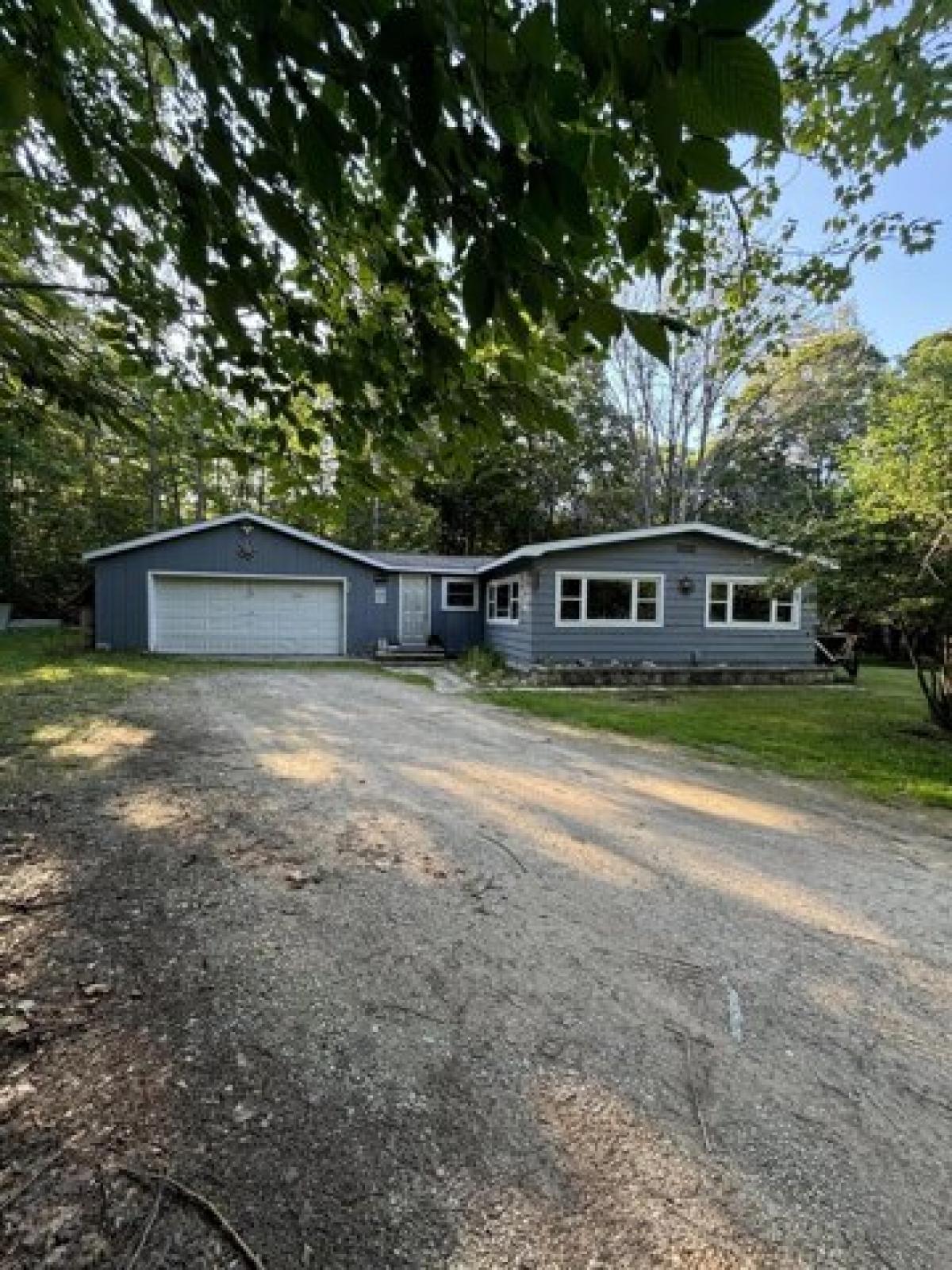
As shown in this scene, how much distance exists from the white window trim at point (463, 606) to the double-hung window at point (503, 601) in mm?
513

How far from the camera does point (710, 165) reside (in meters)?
1.13

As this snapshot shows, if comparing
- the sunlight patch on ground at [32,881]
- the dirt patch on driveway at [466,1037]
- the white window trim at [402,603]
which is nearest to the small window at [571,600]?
the white window trim at [402,603]

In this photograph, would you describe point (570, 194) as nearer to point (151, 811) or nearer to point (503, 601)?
point (151, 811)

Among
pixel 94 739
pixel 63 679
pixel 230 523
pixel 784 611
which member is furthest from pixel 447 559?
pixel 94 739

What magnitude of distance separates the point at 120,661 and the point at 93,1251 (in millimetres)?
13357

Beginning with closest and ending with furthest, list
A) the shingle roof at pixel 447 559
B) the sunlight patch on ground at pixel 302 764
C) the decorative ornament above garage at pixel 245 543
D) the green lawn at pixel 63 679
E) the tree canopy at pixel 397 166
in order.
Answer: the tree canopy at pixel 397 166 → the sunlight patch on ground at pixel 302 764 → the green lawn at pixel 63 679 → the shingle roof at pixel 447 559 → the decorative ornament above garage at pixel 245 543

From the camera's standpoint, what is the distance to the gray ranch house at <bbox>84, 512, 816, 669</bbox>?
1401 centimetres

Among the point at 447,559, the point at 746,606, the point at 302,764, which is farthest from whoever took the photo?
the point at 447,559

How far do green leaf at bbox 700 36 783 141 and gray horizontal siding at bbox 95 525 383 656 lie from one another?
54.2 feet

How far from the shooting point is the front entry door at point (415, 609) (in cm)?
1770

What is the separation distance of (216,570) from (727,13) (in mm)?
16666

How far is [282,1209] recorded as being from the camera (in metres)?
1.53

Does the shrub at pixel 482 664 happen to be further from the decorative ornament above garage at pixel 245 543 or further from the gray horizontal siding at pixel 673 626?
the decorative ornament above garage at pixel 245 543

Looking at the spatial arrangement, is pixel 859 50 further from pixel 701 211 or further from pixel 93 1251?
pixel 93 1251
